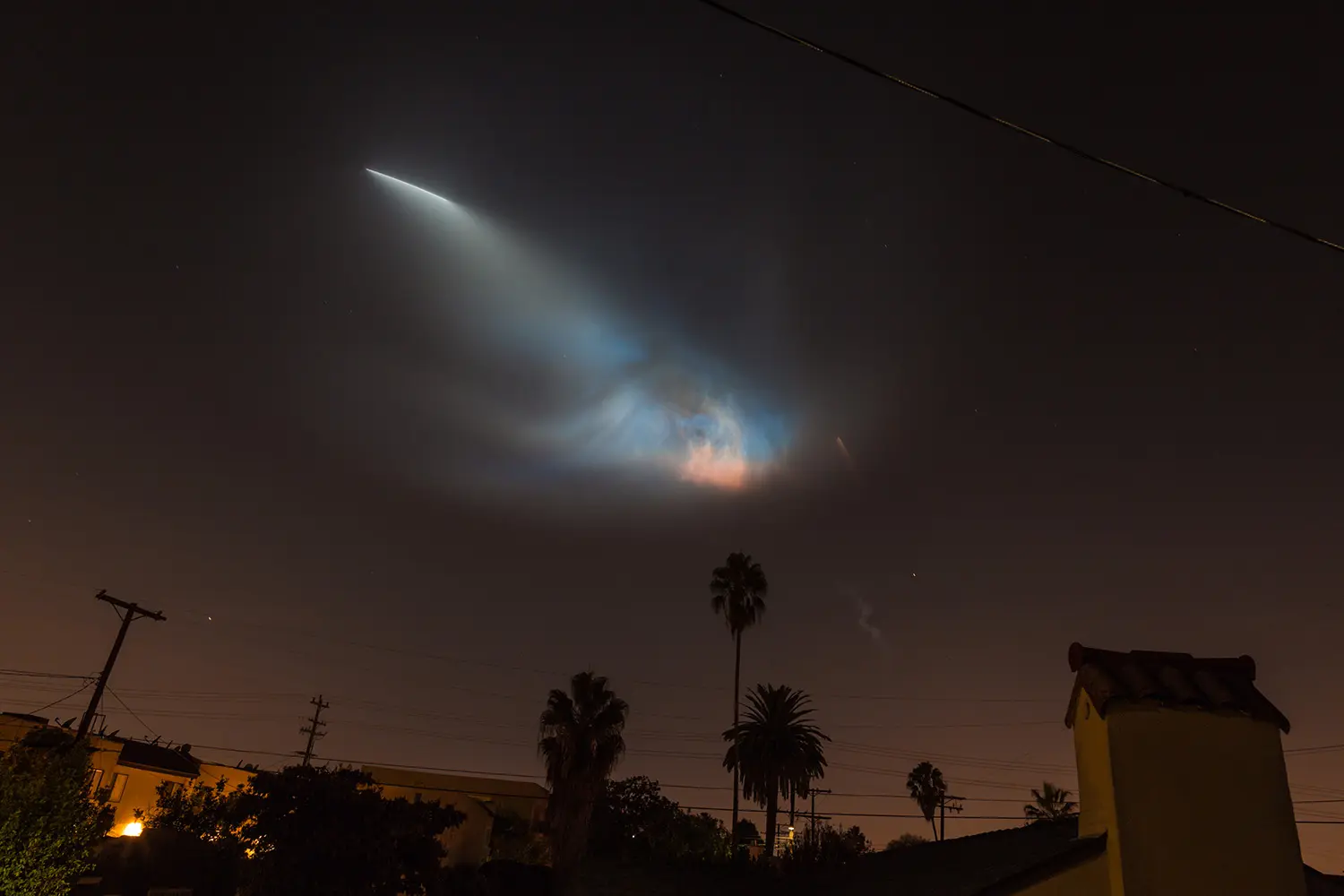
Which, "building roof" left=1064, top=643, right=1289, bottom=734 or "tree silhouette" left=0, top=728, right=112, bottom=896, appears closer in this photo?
"building roof" left=1064, top=643, right=1289, bottom=734

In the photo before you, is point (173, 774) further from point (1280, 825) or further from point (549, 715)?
point (1280, 825)

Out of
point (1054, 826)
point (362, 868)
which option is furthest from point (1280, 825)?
point (362, 868)

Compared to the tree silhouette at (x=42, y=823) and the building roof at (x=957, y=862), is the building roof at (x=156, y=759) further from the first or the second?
the building roof at (x=957, y=862)

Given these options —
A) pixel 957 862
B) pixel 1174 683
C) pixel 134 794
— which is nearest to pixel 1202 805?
pixel 1174 683

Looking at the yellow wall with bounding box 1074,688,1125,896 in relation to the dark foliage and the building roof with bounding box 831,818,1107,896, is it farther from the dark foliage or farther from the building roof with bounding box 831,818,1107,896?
the dark foliage


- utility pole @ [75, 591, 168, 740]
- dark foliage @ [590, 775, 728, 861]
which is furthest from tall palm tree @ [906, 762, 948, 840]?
utility pole @ [75, 591, 168, 740]

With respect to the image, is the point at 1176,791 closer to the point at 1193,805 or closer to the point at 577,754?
the point at 1193,805

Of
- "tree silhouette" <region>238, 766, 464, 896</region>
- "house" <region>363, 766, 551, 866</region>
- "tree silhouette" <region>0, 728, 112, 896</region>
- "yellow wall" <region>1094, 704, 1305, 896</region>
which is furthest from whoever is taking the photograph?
"house" <region>363, 766, 551, 866</region>
